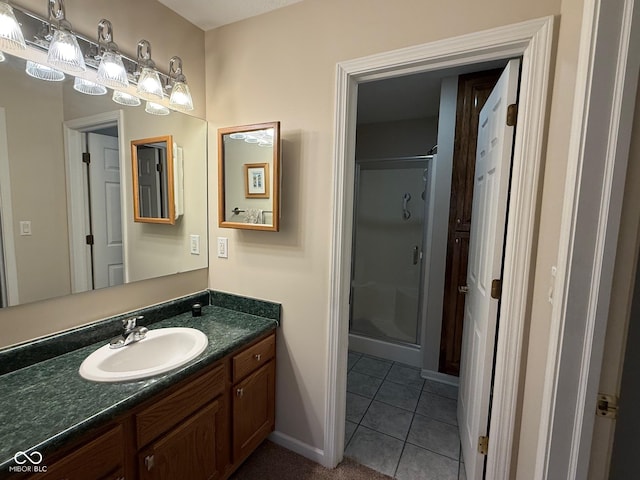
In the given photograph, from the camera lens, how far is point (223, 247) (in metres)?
1.85

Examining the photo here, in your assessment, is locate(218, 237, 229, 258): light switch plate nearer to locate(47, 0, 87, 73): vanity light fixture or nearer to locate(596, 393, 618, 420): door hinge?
locate(47, 0, 87, 73): vanity light fixture

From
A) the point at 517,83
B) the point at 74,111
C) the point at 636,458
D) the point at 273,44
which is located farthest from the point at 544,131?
the point at 74,111

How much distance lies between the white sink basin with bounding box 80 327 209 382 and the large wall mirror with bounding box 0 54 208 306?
33 centimetres

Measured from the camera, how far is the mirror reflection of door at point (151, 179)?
1.56 meters

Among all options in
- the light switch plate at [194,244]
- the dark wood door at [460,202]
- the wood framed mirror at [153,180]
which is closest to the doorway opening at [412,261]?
the dark wood door at [460,202]

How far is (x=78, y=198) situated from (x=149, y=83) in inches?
24.9

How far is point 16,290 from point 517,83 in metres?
2.12

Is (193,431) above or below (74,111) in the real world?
below

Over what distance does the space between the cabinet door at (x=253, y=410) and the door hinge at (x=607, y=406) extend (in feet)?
4.43

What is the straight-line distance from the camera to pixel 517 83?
122cm

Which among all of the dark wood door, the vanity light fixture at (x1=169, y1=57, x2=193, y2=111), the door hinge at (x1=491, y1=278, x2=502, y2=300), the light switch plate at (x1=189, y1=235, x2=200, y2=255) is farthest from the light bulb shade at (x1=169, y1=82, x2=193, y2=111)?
the dark wood door

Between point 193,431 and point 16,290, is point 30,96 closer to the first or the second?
point 16,290

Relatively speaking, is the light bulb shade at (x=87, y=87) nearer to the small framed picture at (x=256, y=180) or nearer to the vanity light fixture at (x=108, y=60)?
the vanity light fixture at (x=108, y=60)

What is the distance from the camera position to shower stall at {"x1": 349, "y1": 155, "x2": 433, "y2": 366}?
287 centimetres
